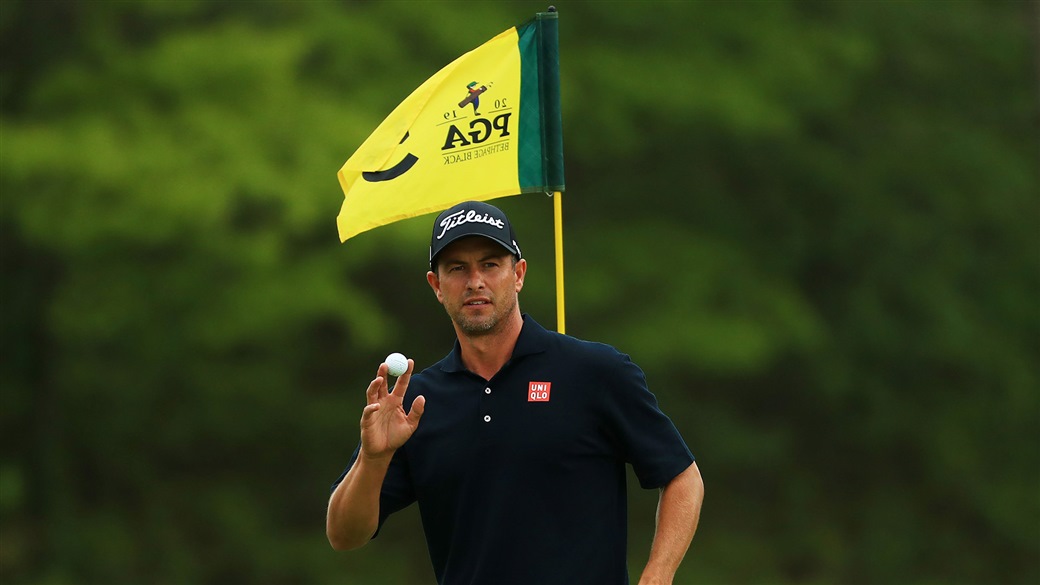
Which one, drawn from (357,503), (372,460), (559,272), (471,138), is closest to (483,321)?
(372,460)

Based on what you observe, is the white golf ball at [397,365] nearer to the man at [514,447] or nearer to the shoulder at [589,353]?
the man at [514,447]

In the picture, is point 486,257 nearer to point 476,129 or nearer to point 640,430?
point 640,430

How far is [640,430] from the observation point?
4605mm

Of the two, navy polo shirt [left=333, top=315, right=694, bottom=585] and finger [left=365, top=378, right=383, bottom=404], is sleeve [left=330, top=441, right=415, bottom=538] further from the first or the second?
finger [left=365, top=378, right=383, bottom=404]

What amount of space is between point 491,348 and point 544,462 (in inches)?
14.0

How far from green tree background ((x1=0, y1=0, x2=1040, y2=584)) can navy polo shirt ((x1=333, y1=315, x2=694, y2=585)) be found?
12753 mm

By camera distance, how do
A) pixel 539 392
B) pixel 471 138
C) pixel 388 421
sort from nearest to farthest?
pixel 388 421 → pixel 539 392 → pixel 471 138

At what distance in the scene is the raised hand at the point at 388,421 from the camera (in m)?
4.49

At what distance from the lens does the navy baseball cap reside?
15.2 feet

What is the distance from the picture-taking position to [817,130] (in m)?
21.5

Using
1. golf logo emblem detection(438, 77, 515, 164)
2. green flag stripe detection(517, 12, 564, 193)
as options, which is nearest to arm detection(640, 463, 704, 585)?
green flag stripe detection(517, 12, 564, 193)

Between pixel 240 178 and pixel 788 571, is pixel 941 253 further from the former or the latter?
pixel 240 178

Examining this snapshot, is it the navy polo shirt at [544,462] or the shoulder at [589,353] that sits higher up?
the shoulder at [589,353]

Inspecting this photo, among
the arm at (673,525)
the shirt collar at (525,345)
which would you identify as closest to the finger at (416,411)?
the shirt collar at (525,345)
